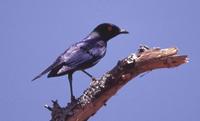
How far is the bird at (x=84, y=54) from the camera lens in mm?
6082

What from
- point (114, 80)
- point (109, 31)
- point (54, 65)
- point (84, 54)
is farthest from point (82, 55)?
point (114, 80)

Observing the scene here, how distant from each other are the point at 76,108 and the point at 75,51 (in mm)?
1765

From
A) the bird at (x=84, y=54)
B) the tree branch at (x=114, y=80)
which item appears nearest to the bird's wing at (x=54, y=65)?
the bird at (x=84, y=54)

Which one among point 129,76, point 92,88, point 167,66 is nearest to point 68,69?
point 92,88

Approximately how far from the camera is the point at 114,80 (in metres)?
5.27

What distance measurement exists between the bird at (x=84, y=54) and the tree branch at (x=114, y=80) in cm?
30

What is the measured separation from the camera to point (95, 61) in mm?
6938

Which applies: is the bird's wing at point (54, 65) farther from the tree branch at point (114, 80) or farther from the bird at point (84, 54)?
the tree branch at point (114, 80)

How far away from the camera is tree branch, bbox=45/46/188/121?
16.8ft

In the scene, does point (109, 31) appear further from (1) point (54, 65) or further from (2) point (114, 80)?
(2) point (114, 80)

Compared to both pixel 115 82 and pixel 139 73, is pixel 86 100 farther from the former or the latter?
pixel 139 73

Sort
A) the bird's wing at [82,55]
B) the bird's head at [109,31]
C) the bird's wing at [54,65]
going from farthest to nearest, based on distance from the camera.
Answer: the bird's head at [109,31], the bird's wing at [82,55], the bird's wing at [54,65]

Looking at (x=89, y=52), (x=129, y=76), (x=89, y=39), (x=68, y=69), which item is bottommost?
(x=129, y=76)

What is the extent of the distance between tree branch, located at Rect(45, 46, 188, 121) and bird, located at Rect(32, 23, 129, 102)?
11.6 inches
